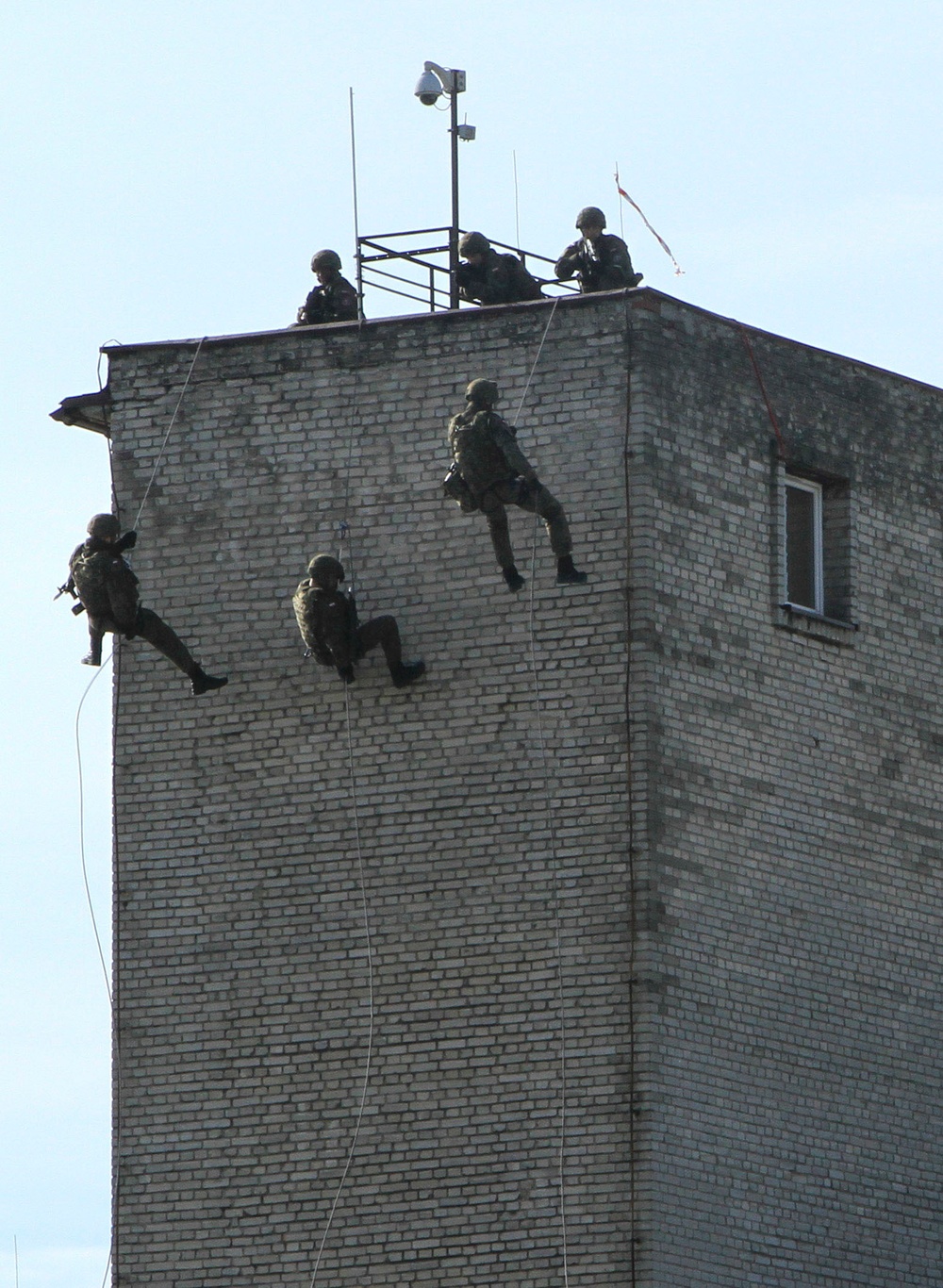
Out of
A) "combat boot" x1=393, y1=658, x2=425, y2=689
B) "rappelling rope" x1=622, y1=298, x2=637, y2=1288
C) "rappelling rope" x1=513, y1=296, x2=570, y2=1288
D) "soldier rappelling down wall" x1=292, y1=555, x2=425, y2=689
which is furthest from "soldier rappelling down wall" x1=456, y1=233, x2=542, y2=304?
"combat boot" x1=393, y1=658, x2=425, y2=689

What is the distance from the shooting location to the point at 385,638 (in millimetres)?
31031

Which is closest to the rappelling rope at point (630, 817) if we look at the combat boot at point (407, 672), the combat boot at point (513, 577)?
the combat boot at point (513, 577)

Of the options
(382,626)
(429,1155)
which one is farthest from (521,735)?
(429,1155)

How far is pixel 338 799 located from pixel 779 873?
3.72m

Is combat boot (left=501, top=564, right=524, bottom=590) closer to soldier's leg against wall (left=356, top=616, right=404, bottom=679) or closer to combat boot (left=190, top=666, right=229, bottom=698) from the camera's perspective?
soldier's leg against wall (left=356, top=616, right=404, bottom=679)

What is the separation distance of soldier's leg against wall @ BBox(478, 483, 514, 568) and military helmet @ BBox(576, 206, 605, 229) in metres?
3.25

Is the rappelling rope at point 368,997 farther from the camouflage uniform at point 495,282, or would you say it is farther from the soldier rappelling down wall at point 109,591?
the camouflage uniform at point 495,282

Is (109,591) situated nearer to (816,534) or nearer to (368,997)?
(368,997)

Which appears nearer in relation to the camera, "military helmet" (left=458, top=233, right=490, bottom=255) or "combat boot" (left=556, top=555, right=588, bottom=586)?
"combat boot" (left=556, top=555, right=588, bottom=586)

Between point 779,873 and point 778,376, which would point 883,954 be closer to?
point 779,873

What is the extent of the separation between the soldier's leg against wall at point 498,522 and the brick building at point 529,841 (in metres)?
0.32

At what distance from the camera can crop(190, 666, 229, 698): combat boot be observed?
104ft

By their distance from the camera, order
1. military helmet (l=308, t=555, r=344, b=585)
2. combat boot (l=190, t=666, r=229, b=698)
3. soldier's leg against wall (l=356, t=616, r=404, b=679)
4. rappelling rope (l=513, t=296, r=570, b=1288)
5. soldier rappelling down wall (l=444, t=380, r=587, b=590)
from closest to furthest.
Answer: rappelling rope (l=513, t=296, r=570, b=1288) < soldier rappelling down wall (l=444, t=380, r=587, b=590) < military helmet (l=308, t=555, r=344, b=585) < soldier's leg against wall (l=356, t=616, r=404, b=679) < combat boot (l=190, t=666, r=229, b=698)

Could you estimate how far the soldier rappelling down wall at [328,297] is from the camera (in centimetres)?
3294
